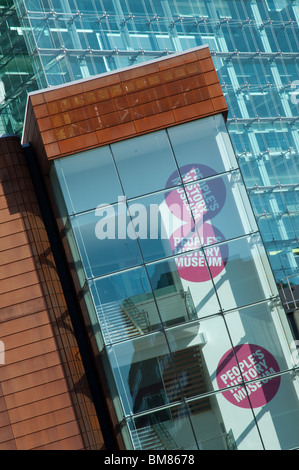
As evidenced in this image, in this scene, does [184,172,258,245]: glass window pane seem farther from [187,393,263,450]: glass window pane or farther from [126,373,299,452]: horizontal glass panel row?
[187,393,263,450]: glass window pane

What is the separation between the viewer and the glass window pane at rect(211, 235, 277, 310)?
61.2ft

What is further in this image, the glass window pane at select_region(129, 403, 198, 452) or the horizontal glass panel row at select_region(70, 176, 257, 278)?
the horizontal glass panel row at select_region(70, 176, 257, 278)

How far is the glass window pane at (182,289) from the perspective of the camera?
18531 mm

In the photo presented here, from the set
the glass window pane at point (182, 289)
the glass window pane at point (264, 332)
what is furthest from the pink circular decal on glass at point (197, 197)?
the glass window pane at point (264, 332)

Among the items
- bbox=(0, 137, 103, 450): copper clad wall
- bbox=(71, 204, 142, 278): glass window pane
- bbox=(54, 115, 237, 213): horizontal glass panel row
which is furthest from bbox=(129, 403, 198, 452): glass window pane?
bbox=(54, 115, 237, 213): horizontal glass panel row

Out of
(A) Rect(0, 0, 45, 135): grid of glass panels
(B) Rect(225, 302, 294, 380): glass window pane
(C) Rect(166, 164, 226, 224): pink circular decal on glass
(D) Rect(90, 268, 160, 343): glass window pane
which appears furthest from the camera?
(A) Rect(0, 0, 45, 135): grid of glass panels

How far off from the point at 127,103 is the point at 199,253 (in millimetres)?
3725

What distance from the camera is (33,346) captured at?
19078mm

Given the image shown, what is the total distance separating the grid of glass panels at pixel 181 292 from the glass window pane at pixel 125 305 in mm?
22

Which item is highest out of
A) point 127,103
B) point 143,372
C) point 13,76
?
point 13,76

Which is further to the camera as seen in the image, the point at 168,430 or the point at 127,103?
the point at 127,103

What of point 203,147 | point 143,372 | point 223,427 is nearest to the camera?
point 223,427

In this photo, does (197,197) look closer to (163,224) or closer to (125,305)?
(163,224)

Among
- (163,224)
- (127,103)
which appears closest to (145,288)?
(163,224)
